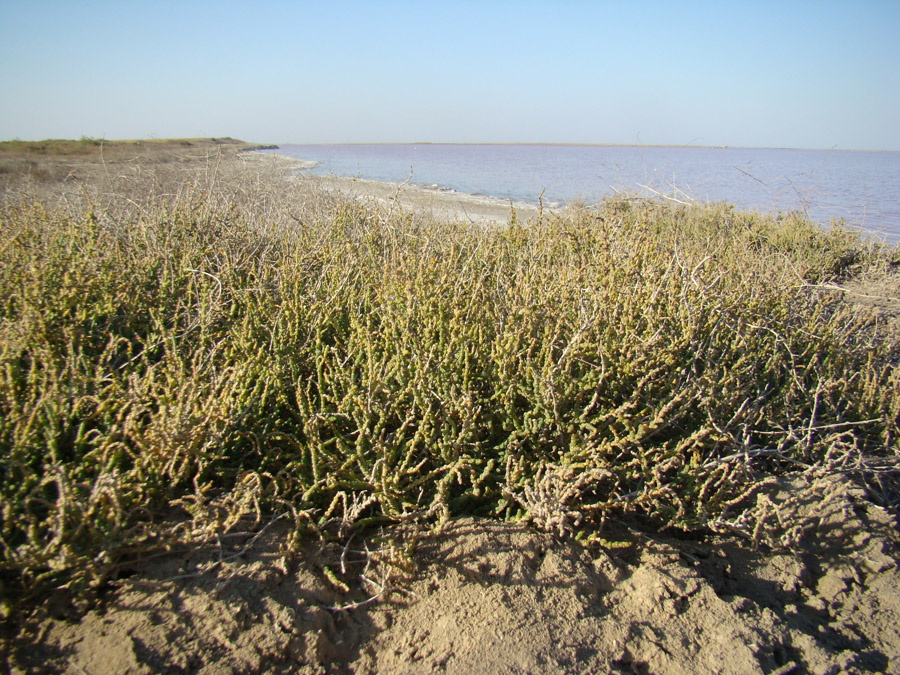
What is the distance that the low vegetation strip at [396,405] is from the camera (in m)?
1.74

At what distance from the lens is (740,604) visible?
1771mm

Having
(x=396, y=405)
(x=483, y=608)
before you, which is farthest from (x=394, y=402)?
(x=483, y=608)

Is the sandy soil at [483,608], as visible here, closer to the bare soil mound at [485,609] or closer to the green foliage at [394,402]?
the bare soil mound at [485,609]

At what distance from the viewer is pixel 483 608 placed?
1.66 metres

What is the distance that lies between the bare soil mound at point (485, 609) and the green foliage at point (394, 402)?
13 cm

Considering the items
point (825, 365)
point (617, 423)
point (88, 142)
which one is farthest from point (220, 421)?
point (88, 142)

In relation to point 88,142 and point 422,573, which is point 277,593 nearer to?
point 422,573

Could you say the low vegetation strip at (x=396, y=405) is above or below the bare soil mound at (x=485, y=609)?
above

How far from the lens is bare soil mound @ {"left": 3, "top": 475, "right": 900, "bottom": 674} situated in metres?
1.45

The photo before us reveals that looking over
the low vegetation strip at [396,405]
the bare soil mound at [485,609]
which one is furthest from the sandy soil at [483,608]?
the low vegetation strip at [396,405]

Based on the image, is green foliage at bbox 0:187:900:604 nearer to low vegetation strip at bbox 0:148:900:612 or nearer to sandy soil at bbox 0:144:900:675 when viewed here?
low vegetation strip at bbox 0:148:900:612

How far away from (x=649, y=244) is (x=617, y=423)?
1.31 metres

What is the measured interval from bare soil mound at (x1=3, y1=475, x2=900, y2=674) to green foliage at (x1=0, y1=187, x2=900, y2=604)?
126 mm

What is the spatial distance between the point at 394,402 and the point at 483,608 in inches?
30.1
